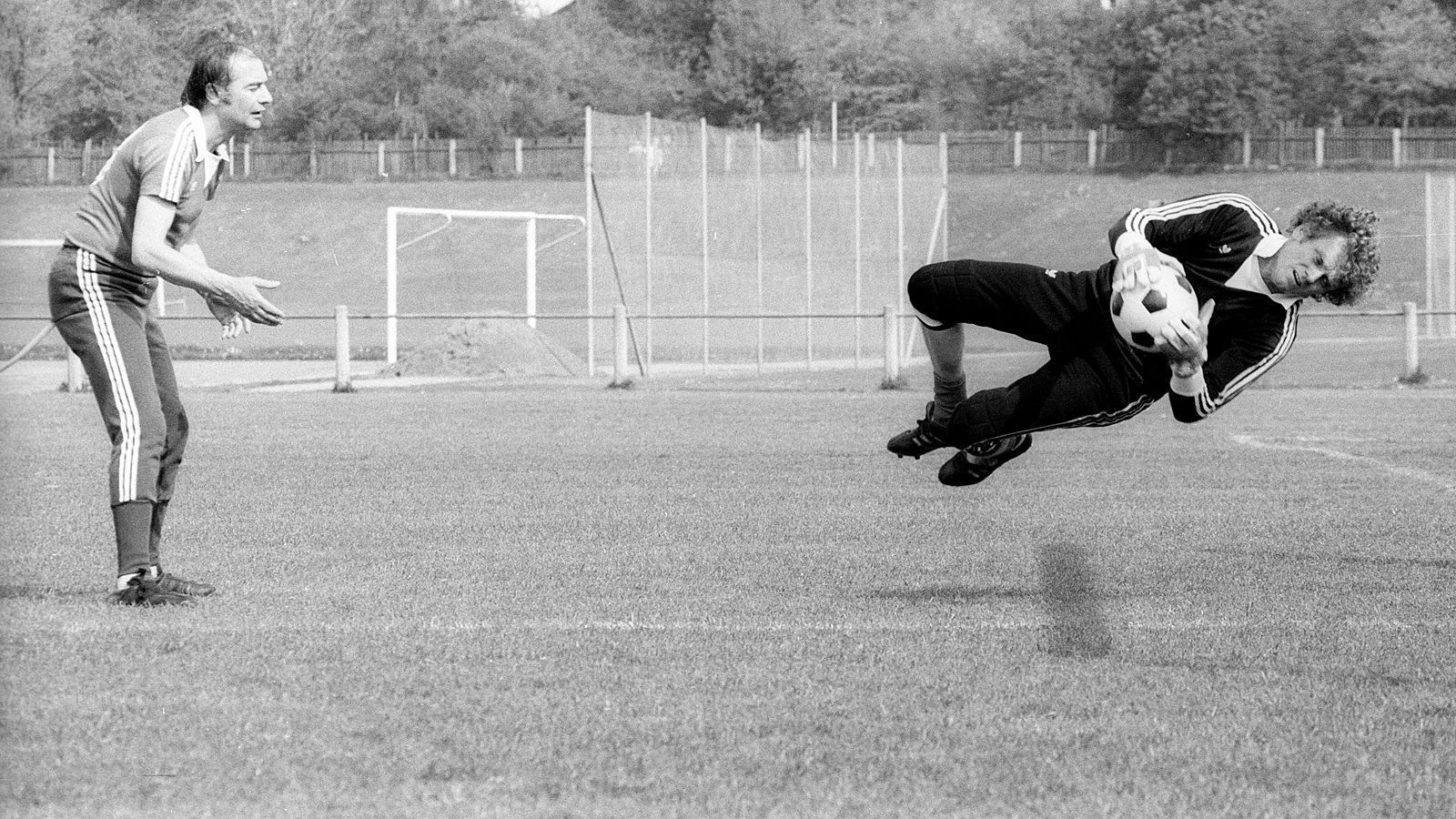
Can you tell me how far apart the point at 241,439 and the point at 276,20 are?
51.3 meters

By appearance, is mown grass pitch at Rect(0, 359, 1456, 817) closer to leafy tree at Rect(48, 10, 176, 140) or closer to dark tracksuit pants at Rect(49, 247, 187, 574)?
dark tracksuit pants at Rect(49, 247, 187, 574)

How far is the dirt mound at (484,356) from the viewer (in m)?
24.9

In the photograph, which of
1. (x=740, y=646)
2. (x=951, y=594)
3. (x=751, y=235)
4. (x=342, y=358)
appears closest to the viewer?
(x=740, y=646)

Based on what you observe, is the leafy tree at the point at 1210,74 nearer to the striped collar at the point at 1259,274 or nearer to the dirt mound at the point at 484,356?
the dirt mound at the point at 484,356

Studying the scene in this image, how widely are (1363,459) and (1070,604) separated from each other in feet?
23.8

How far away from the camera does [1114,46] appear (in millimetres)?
71438

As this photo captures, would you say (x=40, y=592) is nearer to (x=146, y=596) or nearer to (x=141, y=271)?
(x=146, y=596)

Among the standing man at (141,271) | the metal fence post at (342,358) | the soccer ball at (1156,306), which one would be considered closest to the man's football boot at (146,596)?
the standing man at (141,271)

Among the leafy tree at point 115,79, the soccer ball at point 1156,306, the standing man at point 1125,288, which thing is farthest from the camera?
the leafy tree at point 115,79

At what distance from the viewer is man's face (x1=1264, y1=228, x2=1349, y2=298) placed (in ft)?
19.0

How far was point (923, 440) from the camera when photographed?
693cm

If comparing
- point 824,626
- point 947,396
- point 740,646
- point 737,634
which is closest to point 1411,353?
point 947,396

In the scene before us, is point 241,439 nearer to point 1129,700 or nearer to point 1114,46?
point 1129,700

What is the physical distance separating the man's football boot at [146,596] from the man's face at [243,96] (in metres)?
1.70
